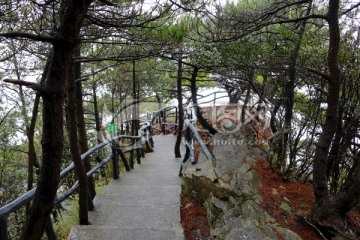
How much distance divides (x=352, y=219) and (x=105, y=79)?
397 inches

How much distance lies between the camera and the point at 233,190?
3527mm

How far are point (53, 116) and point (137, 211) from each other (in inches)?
100

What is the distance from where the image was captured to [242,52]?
14.5 feet

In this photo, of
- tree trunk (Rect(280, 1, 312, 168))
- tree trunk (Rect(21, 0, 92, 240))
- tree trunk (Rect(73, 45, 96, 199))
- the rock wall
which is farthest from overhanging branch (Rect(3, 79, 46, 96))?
tree trunk (Rect(280, 1, 312, 168))

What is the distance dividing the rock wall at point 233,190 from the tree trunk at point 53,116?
1651mm

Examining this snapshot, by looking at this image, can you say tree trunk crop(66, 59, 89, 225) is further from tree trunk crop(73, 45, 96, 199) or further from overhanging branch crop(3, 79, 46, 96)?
overhanging branch crop(3, 79, 46, 96)

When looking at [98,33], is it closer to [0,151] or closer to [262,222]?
[262,222]

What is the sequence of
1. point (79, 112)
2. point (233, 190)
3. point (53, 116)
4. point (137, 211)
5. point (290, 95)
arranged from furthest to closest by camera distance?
point (290, 95) < point (79, 112) < point (137, 211) < point (233, 190) < point (53, 116)

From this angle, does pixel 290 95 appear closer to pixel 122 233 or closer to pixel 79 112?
pixel 122 233

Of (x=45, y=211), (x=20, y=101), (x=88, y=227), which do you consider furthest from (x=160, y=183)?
(x=20, y=101)

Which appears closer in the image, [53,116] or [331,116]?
[53,116]

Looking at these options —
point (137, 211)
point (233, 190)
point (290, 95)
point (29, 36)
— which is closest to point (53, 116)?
point (29, 36)

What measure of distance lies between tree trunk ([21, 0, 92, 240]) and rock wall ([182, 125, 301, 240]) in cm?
165

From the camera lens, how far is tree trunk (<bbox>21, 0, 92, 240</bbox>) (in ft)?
4.70
